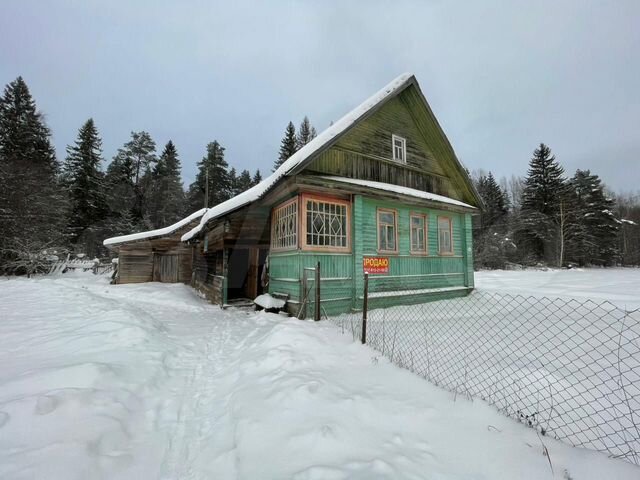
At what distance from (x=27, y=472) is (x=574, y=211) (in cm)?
4155

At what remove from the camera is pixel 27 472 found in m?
1.79

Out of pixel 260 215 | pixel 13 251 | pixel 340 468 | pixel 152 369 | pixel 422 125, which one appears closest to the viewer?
pixel 340 468

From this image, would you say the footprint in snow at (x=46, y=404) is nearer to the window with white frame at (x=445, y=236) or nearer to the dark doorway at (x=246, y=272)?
the dark doorway at (x=246, y=272)

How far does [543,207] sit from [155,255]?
135 ft

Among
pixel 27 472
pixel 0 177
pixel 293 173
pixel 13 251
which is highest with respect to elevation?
pixel 0 177

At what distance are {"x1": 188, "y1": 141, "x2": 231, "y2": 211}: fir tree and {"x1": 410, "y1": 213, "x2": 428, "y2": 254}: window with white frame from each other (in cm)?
3243

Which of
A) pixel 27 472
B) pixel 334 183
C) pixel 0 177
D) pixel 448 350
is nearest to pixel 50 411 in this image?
pixel 27 472

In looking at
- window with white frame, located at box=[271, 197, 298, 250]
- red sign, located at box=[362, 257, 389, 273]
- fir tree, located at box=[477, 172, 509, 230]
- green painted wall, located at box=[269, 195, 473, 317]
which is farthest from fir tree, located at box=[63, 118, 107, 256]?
fir tree, located at box=[477, 172, 509, 230]

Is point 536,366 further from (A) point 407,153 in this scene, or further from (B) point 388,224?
(A) point 407,153

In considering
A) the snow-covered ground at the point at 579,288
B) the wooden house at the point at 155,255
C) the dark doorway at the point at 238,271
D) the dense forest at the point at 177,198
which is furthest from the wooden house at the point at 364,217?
the dense forest at the point at 177,198

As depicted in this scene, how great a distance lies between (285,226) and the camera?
8.83m

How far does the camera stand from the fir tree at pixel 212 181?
37031 millimetres

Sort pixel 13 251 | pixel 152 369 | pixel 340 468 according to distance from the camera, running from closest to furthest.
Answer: pixel 340 468
pixel 152 369
pixel 13 251

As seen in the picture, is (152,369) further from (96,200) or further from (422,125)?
(96,200)
